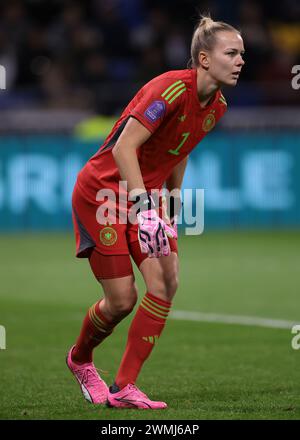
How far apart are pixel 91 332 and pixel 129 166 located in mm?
1107

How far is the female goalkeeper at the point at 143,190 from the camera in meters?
5.75

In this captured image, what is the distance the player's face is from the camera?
591 cm

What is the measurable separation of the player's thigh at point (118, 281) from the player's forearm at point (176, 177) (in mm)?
704

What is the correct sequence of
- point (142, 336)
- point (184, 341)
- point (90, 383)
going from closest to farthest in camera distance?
point (142, 336) → point (90, 383) → point (184, 341)

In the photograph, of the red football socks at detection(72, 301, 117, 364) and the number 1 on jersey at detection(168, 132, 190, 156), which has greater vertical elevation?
the number 1 on jersey at detection(168, 132, 190, 156)

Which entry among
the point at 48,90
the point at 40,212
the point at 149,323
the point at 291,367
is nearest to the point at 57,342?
the point at 291,367

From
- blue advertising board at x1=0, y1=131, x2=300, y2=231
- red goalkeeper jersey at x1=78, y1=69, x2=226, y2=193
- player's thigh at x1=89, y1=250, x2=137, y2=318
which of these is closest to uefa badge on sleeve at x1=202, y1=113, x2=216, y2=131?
red goalkeeper jersey at x1=78, y1=69, x2=226, y2=193

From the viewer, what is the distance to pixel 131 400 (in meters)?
5.78

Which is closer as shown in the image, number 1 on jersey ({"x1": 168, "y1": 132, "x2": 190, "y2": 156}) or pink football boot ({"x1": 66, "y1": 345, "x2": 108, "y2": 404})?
number 1 on jersey ({"x1": 168, "y1": 132, "x2": 190, "y2": 156})

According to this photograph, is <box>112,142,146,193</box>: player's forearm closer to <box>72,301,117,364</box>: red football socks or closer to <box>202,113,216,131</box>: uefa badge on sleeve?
<box>202,113,216,131</box>: uefa badge on sleeve

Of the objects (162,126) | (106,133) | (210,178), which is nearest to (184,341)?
(162,126)

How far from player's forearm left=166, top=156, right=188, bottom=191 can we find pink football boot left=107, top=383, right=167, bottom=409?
1312 mm

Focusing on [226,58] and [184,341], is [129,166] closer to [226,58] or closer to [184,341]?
[226,58]
